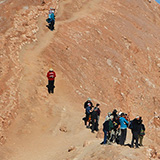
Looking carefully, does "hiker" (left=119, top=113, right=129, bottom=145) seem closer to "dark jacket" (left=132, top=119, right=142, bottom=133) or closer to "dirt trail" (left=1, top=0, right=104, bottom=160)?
"dark jacket" (left=132, top=119, right=142, bottom=133)

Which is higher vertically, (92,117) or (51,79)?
(92,117)

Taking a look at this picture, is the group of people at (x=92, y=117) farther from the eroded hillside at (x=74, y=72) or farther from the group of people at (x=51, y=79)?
the group of people at (x=51, y=79)

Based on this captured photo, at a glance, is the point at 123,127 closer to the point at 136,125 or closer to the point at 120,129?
the point at 120,129

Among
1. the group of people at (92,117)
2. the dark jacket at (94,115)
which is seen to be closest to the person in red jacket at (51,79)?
the group of people at (92,117)

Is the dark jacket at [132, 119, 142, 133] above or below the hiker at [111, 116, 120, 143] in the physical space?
above

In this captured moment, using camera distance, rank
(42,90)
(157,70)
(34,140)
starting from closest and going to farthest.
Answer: (34,140)
(42,90)
(157,70)

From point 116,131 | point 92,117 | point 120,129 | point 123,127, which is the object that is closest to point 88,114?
point 92,117

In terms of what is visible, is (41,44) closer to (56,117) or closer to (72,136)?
(56,117)

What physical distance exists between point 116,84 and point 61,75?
5.90 meters

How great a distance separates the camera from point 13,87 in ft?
70.8

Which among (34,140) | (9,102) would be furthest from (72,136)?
(9,102)

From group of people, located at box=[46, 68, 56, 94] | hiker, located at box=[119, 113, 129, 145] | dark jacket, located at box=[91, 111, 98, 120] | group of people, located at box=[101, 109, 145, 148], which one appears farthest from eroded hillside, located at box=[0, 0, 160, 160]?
hiker, located at box=[119, 113, 129, 145]

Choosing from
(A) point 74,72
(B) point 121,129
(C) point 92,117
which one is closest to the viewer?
(B) point 121,129

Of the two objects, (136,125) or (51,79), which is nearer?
(136,125)
